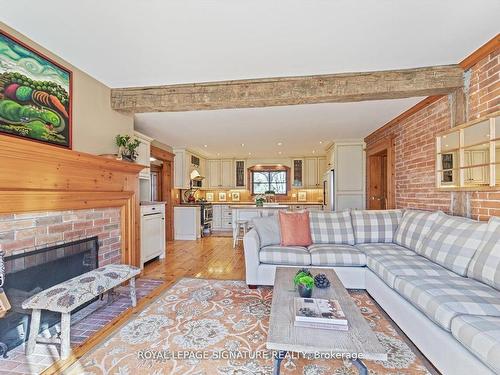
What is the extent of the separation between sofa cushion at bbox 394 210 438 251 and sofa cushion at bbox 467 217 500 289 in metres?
0.72

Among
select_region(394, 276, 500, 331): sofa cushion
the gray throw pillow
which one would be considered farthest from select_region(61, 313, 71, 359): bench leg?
select_region(394, 276, 500, 331): sofa cushion

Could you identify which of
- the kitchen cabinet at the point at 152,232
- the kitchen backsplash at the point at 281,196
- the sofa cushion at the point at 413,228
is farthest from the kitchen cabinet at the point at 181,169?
the sofa cushion at the point at 413,228

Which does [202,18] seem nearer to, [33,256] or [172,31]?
[172,31]

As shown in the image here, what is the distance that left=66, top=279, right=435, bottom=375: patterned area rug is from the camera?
177 centimetres

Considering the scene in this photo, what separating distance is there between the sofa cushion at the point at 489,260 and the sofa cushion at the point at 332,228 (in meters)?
1.56

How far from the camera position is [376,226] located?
142 inches

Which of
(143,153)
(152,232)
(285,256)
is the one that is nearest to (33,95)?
(143,153)

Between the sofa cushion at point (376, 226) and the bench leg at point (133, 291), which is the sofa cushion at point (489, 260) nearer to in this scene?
the sofa cushion at point (376, 226)

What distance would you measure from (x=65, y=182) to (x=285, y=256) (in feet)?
8.14

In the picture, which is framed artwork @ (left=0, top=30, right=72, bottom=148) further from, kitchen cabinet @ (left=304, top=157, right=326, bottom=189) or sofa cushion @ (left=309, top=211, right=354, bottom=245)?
kitchen cabinet @ (left=304, top=157, right=326, bottom=189)

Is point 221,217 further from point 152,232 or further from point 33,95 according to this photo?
point 33,95

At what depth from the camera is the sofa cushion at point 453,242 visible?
2.21 metres

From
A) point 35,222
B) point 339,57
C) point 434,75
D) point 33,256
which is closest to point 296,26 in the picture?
point 339,57

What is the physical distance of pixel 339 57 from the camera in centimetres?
259
